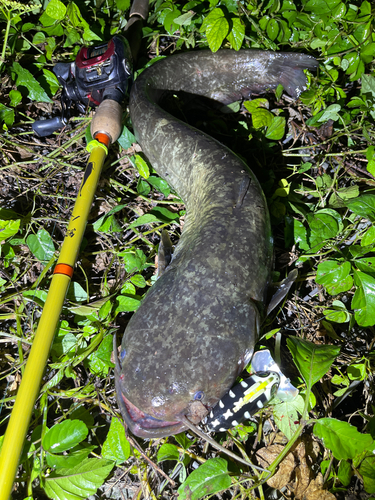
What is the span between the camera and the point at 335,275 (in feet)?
7.75

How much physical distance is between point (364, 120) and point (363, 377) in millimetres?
1991

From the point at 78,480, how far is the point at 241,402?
94 centimetres

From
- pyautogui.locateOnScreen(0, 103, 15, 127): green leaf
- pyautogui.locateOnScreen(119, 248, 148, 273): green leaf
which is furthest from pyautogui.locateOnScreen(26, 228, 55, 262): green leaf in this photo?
pyautogui.locateOnScreen(0, 103, 15, 127): green leaf

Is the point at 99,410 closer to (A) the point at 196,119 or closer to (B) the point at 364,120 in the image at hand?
(A) the point at 196,119

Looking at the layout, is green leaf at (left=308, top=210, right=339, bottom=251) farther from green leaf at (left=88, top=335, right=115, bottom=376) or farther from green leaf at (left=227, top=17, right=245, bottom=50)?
green leaf at (left=227, top=17, right=245, bottom=50)

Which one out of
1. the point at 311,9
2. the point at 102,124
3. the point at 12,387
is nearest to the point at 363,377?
the point at 12,387

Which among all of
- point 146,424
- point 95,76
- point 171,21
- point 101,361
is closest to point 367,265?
point 146,424

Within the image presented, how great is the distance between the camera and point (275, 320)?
2.55 m

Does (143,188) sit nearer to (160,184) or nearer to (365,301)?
(160,184)

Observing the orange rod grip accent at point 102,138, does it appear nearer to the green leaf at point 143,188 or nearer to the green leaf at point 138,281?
the green leaf at point 143,188

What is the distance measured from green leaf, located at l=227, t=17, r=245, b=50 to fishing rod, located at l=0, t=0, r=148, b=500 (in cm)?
79

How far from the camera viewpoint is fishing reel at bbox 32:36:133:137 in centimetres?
277

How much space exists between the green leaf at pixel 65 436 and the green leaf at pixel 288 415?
1.05 metres

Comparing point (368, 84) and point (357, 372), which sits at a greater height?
point (368, 84)
